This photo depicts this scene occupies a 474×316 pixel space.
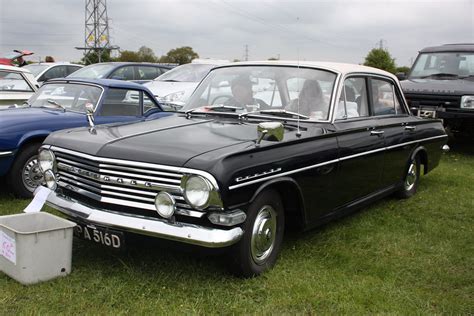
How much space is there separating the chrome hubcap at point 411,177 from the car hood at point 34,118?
13.0 ft

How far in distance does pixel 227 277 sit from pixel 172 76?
8294 mm

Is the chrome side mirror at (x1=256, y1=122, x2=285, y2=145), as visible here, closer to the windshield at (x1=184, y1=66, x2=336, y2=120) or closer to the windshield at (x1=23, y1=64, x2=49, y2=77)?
the windshield at (x1=184, y1=66, x2=336, y2=120)

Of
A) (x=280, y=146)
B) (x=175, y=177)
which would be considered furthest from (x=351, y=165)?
(x=175, y=177)

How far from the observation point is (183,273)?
3.72 metres

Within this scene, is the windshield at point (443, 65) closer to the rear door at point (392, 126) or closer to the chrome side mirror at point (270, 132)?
the rear door at point (392, 126)

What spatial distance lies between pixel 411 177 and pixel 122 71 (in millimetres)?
7475

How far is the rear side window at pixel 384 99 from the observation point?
5.33m

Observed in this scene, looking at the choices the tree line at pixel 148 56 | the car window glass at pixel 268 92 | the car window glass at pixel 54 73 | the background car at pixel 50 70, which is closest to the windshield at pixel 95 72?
the background car at pixel 50 70

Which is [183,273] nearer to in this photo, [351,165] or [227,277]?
[227,277]

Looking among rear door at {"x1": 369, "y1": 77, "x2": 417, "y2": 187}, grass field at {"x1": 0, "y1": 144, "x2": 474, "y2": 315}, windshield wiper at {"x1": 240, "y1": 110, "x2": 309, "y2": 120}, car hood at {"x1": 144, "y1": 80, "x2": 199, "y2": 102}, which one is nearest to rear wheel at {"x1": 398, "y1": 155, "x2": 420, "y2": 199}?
rear door at {"x1": 369, "y1": 77, "x2": 417, "y2": 187}

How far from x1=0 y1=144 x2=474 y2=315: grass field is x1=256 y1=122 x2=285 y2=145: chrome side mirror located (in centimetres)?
93

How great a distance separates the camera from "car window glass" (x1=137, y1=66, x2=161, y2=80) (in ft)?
40.8

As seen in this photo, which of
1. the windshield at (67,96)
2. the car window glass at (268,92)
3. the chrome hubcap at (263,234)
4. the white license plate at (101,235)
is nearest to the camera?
the white license plate at (101,235)

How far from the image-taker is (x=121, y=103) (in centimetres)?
668
